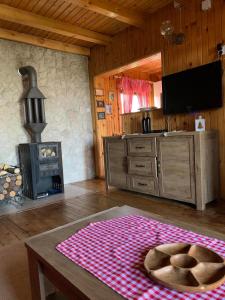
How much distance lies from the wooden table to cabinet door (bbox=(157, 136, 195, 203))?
1485 mm

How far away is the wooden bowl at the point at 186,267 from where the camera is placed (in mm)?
775

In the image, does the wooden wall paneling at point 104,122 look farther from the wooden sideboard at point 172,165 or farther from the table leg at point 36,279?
the table leg at point 36,279

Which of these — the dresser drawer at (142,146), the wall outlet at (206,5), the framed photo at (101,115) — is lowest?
the dresser drawer at (142,146)

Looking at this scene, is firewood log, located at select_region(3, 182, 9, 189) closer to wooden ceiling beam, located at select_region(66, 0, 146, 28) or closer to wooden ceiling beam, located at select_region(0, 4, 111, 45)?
wooden ceiling beam, located at select_region(0, 4, 111, 45)

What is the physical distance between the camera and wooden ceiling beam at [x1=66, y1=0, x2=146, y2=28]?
3.01 meters

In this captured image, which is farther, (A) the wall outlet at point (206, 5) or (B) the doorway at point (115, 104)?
(B) the doorway at point (115, 104)

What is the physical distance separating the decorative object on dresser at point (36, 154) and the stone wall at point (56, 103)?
0.71ft

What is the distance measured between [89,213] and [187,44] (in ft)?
8.39

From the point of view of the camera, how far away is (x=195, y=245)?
1010 mm

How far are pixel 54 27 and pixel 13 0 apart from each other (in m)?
0.70

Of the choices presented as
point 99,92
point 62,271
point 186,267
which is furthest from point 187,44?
point 62,271

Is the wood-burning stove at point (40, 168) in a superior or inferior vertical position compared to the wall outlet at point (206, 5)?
inferior

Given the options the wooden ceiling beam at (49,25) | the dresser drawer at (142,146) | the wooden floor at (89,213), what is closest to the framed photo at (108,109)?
the wooden ceiling beam at (49,25)

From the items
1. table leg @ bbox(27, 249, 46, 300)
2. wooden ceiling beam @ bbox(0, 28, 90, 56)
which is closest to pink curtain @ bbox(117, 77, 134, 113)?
wooden ceiling beam @ bbox(0, 28, 90, 56)
